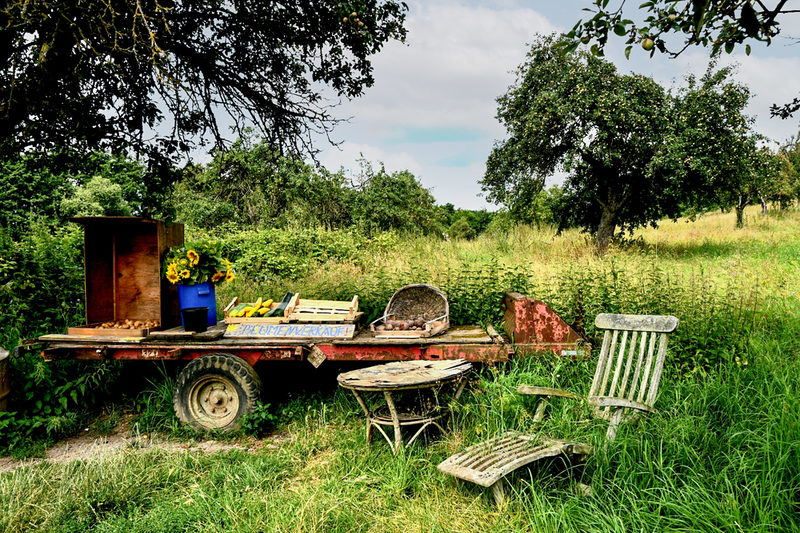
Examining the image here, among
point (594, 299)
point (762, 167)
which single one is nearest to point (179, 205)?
point (594, 299)

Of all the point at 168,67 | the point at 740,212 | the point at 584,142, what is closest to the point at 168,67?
the point at 168,67

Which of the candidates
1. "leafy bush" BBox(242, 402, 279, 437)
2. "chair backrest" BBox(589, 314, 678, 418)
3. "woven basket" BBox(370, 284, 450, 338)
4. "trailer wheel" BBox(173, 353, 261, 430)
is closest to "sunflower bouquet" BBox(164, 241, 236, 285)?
"trailer wheel" BBox(173, 353, 261, 430)

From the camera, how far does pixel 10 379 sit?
16.1 ft

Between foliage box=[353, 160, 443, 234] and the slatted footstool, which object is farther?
foliage box=[353, 160, 443, 234]

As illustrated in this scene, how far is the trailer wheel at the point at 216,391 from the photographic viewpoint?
4.46m

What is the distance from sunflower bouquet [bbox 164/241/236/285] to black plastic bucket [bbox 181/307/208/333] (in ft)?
1.12

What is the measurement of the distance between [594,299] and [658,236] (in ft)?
47.6

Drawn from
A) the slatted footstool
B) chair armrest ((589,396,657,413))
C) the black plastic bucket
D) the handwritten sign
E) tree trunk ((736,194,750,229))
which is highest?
tree trunk ((736,194,750,229))

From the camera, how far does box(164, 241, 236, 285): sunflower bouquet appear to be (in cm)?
491

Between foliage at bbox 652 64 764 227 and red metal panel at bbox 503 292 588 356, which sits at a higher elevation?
foliage at bbox 652 64 764 227

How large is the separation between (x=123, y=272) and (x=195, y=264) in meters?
1.21

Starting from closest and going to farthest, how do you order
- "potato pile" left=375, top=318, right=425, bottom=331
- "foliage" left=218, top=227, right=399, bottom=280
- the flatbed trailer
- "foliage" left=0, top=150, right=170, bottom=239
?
the flatbed trailer
"potato pile" left=375, top=318, right=425, bottom=331
"foliage" left=218, top=227, right=399, bottom=280
"foliage" left=0, top=150, right=170, bottom=239

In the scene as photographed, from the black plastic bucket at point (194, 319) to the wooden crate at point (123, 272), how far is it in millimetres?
585

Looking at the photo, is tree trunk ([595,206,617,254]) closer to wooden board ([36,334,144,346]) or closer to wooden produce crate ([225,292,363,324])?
wooden produce crate ([225,292,363,324])
